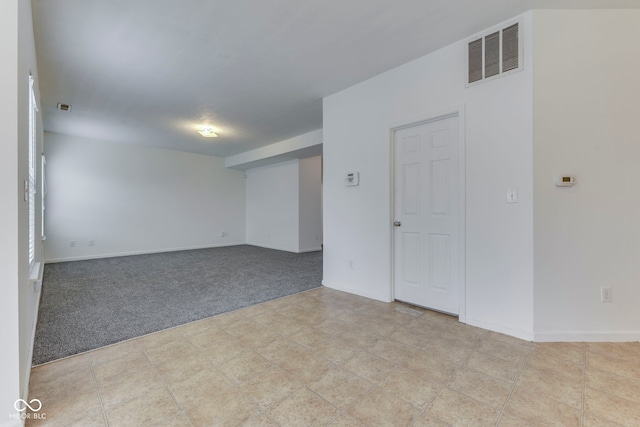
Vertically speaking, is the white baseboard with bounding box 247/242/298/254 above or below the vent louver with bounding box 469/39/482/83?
below

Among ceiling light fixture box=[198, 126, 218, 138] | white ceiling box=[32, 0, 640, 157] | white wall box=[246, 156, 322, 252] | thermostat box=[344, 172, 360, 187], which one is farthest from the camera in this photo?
white wall box=[246, 156, 322, 252]

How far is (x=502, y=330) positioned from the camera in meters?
2.34

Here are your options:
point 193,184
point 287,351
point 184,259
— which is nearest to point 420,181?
point 287,351

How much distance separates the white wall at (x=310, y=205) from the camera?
700 cm

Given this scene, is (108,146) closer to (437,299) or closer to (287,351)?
(287,351)

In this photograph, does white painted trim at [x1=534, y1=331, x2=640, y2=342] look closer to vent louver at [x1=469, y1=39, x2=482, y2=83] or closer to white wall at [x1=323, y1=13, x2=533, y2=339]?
white wall at [x1=323, y1=13, x2=533, y2=339]

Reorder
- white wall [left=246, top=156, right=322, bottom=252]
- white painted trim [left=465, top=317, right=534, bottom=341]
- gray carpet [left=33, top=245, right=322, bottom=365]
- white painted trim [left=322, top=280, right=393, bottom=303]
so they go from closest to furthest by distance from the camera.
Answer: white painted trim [left=465, top=317, right=534, bottom=341]
gray carpet [left=33, top=245, right=322, bottom=365]
white painted trim [left=322, top=280, right=393, bottom=303]
white wall [left=246, top=156, right=322, bottom=252]

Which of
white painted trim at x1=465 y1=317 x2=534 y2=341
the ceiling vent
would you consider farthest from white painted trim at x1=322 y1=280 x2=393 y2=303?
the ceiling vent

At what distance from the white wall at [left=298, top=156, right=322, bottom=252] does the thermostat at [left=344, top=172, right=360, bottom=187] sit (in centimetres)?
354

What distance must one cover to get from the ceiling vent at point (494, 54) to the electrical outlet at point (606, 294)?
1.91 meters

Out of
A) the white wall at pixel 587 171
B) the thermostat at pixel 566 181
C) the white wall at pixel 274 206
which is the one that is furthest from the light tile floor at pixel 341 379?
the white wall at pixel 274 206

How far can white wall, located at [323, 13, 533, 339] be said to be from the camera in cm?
226

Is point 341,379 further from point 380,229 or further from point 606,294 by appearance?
point 606,294

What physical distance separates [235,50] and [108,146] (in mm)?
5208
